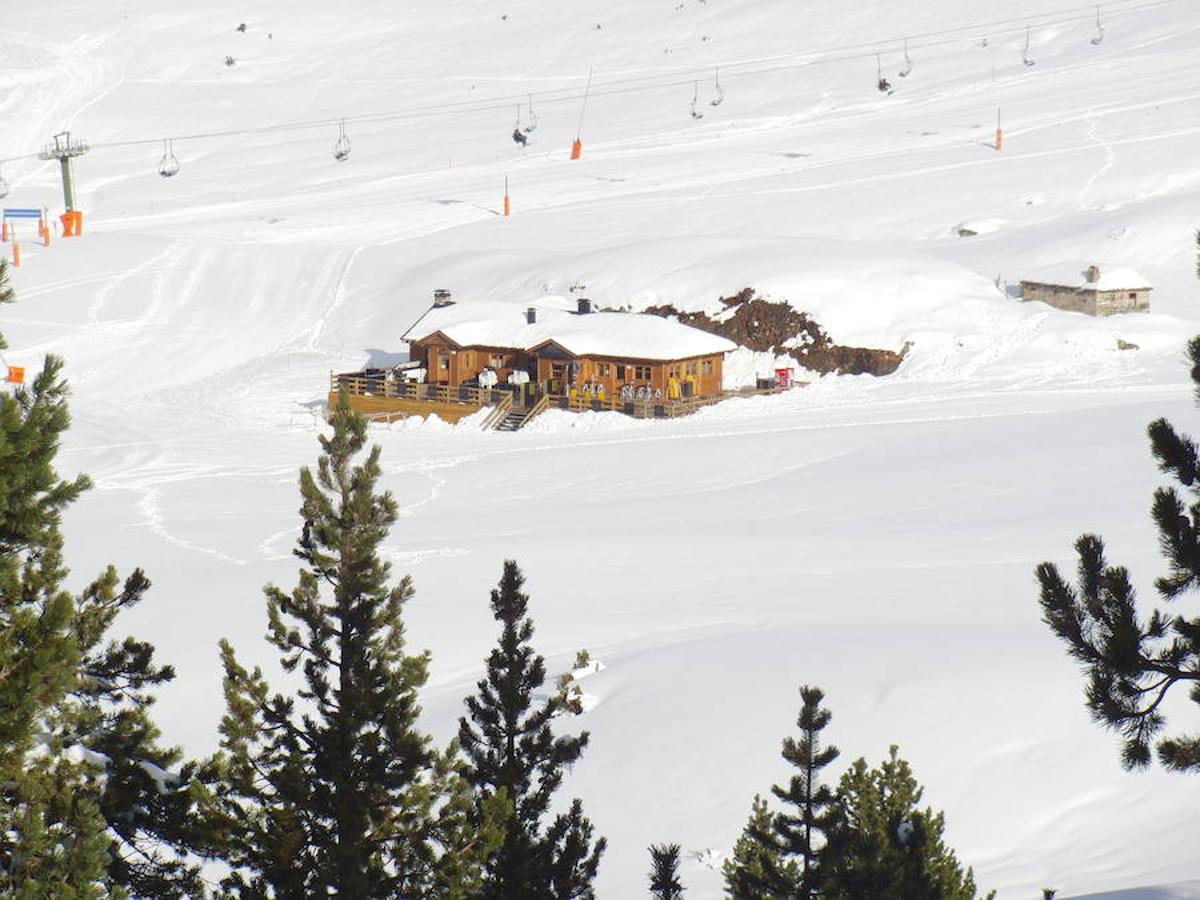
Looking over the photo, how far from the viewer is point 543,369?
50938 mm

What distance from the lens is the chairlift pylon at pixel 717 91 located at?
93394 mm

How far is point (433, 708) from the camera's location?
23.7 meters

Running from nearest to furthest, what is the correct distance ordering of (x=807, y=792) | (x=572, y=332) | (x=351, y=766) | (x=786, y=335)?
(x=351, y=766)
(x=807, y=792)
(x=572, y=332)
(x=786, y=335)

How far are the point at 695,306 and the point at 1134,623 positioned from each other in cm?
4818

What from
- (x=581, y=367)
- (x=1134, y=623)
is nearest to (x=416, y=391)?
(x=581, y=367)

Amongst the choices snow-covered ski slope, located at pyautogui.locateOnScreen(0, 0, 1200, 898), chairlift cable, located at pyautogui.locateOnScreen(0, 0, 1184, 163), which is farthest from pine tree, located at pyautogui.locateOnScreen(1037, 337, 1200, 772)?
chairlift cable, located at pyautogui.locateOnScreen(0, 0, 1184, 163)

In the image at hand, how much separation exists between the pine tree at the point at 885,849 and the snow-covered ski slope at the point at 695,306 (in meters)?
4.79

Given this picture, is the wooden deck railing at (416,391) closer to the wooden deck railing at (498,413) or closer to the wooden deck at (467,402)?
the wooden deck at (467,402)

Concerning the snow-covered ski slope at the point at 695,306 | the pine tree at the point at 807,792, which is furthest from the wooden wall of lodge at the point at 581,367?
the pine tree at the point at 807,792

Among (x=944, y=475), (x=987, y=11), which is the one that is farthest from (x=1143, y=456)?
(x=987, y=11)

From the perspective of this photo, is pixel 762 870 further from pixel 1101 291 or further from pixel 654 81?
pixel 654 81

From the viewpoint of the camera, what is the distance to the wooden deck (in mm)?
49062

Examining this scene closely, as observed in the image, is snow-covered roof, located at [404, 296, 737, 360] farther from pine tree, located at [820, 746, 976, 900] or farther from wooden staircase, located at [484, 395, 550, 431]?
pine tree, located at [820, 746, 976, 900]

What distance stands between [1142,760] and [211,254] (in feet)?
218
